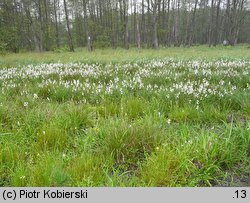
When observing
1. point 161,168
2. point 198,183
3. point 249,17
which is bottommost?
point 198,183

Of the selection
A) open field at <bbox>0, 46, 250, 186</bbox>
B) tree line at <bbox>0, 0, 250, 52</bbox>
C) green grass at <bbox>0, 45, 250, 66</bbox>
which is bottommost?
open field at <bbox>0, 46, 250, 186</bbox>

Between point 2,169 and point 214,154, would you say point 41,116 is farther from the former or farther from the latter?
point 214,154

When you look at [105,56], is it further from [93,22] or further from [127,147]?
[93,22]

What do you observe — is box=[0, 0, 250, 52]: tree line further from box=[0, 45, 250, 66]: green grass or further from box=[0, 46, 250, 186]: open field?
box=[0, 46, 250, 186]: open field

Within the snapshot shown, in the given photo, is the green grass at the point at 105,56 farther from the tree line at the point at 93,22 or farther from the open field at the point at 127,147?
the open field at the point at 127,147

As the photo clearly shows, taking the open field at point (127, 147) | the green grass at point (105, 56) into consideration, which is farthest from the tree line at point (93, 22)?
the open field at point (127, 147)

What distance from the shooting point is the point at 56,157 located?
2.93 m

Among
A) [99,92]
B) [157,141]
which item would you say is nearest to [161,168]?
[157,141]

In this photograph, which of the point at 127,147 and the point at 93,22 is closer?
the point at 127,147

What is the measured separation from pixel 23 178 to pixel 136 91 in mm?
3933

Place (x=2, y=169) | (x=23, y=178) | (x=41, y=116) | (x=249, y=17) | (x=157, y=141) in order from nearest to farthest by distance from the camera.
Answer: (x=23, y=178) < (x=2, y=169) < (x=157, y=141) < (x=41, y=116) < (x=249, y=17)

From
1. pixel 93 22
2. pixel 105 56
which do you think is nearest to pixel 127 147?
pixel 105 56

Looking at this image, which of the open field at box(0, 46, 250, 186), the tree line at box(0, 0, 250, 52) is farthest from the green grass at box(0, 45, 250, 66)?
the open field at box(0, 46, 250, 186)

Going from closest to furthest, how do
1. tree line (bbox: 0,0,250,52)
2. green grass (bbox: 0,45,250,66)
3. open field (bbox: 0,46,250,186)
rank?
1. open field (bbox: 0,46,250,186)
2. green grass (bbox: 0,45,250,66)
3. tree line (bbox: 0,0,250,52)
